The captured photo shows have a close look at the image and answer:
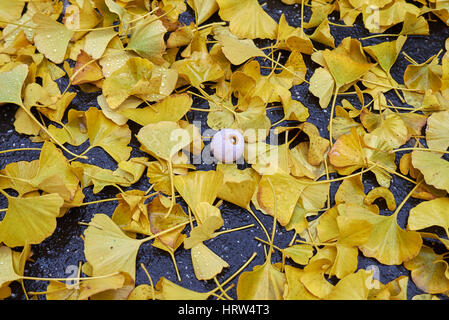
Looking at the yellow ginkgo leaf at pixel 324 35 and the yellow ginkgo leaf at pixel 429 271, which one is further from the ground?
the yellow ginkgo leaf at pixel 324 35

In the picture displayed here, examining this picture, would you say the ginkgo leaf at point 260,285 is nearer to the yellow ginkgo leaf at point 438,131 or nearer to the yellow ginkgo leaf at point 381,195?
the yellow ginkgo leaf at point 381,195

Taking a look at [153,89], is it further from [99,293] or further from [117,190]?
[99,293]

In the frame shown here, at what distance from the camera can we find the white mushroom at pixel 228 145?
596 millimetres

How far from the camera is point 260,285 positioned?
53cm

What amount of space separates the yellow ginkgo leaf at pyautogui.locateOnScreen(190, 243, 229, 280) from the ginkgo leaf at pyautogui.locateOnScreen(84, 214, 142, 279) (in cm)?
7

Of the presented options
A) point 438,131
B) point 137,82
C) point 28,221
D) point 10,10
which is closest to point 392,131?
point 438,131

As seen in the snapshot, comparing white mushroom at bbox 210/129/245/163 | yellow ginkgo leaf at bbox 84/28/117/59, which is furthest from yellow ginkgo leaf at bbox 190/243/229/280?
yellow ginkgo leaf at bbox 84/28/117/59

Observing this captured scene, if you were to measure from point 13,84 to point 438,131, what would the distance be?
1.99 ft

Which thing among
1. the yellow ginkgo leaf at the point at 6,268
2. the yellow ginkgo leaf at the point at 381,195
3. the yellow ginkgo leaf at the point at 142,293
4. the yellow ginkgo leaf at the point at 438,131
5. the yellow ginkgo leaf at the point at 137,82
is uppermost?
the yellow ginkgo leaf at the point at 137,82

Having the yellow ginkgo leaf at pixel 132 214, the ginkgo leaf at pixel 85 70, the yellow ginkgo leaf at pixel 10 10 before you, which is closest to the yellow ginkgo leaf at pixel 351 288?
the yellow ginkgo leaf at pixel 132 214

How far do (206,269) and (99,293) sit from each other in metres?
0.13

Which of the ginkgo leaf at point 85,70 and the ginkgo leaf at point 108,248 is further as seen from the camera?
the ginkgo leaf at point 85,70

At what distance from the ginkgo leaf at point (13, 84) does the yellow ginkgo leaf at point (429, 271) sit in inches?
22.5
